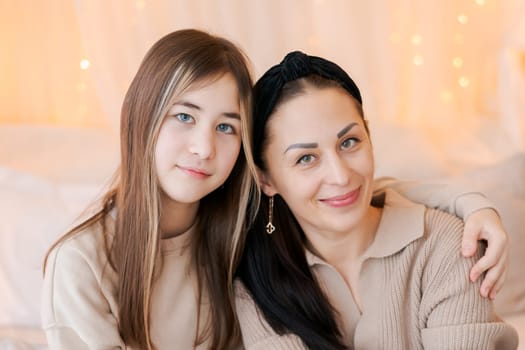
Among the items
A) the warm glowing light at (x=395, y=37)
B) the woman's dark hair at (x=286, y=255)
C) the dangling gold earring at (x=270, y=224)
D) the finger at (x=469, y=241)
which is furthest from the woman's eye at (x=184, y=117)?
the warm glowing light at (x=395, y=37)

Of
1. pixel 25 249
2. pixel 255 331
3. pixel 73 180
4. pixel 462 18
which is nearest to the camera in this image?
pixel 255 331

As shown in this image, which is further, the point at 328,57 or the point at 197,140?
the point at 328,57

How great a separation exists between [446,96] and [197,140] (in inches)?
45.0

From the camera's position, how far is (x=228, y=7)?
2080mm

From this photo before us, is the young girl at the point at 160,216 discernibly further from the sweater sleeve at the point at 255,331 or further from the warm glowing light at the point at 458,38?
the warm glowing light at the point at 458,38

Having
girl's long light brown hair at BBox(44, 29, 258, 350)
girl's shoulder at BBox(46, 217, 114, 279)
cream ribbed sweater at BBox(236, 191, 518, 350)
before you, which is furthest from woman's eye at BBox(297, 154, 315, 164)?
girl's shoulder at BBox(46, 217, 114, 279)

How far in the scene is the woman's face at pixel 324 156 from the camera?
146cm

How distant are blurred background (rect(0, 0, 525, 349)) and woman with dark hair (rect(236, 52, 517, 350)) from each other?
18.3 inches

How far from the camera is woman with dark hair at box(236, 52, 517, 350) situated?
1455 millimetres

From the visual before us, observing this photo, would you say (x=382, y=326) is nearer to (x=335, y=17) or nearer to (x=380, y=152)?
(x=380, y=152)

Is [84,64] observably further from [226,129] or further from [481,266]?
[481,266]

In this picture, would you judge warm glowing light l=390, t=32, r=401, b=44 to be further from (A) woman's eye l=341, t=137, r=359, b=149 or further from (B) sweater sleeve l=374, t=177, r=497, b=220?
(A) woman's eye l=341, t=137, r=359, b=149

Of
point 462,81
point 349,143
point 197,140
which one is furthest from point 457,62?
point 197,140

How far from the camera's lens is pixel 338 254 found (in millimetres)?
1589
